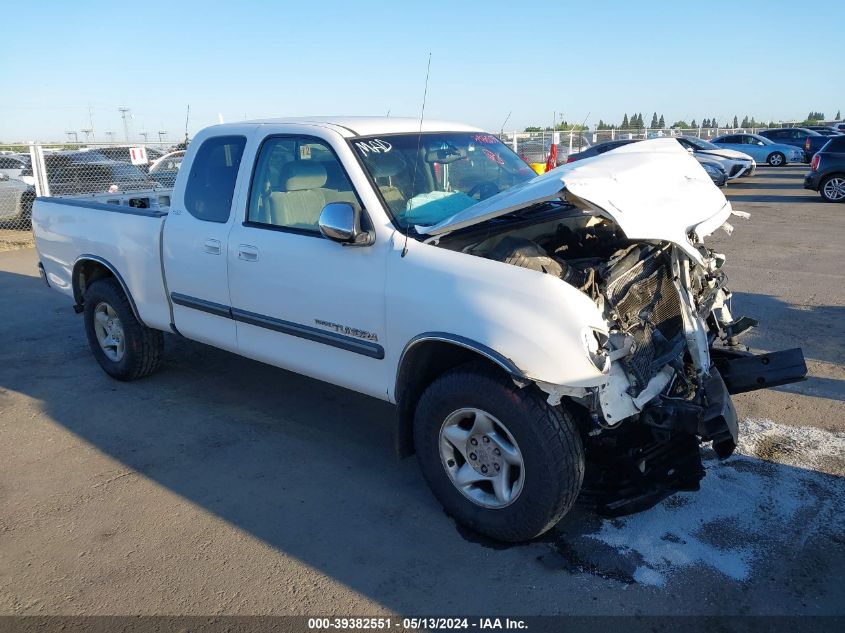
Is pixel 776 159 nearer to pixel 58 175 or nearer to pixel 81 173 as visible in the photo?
pixel 81 173

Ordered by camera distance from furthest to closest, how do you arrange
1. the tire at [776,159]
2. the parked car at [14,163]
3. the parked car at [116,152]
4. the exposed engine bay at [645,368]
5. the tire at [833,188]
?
the tire at [776,159]
the tire at [833,188]
the parked car at [116,152]
the parked car at [14,163]
the exposed engine bay at [645,368]

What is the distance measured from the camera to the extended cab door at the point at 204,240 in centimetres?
450

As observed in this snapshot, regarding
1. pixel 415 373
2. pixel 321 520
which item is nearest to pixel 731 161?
pixel 415 373

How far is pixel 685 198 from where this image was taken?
3.81 meters

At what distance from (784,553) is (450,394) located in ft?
5.63

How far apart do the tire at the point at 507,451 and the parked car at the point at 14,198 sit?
12906 mm

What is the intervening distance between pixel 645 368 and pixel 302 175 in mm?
2287

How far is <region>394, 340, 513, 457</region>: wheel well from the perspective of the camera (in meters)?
3.51

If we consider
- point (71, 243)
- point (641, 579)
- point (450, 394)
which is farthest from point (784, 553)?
point (71, 243)

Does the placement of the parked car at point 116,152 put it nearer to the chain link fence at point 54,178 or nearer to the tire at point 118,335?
the chain link fence at point 54,178

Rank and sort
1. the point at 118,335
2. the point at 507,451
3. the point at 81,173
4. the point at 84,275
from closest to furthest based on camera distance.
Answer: the point at 507,451, the point at 118,335, the point at 84,275, the point at 81,173

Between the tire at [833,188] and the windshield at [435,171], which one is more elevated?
the windshield at [435,171]

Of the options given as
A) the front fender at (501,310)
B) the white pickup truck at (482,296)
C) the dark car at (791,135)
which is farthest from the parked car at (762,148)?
the front fender at (501,310)

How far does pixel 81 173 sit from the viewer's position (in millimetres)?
13883
